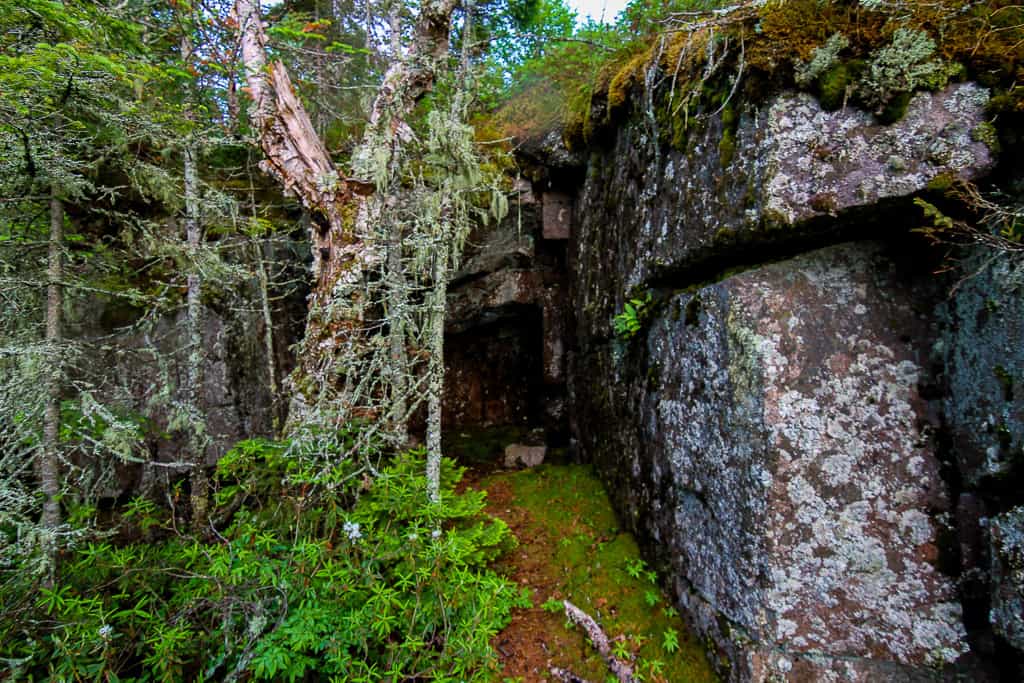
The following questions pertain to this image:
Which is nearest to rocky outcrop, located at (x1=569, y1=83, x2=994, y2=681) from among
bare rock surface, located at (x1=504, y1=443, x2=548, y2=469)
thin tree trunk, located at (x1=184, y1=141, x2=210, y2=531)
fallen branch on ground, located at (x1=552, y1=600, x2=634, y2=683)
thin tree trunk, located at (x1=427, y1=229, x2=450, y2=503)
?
fallen branch on ground, located at (x1=552, y1=600, x2=634, y2=683)

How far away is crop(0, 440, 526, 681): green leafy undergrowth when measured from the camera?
2859 millimetres

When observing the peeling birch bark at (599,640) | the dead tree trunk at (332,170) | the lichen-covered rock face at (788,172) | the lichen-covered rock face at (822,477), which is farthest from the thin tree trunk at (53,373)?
the lichen-covered rock face at (822,477)

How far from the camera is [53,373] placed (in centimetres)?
374

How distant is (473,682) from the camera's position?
298 centimetres

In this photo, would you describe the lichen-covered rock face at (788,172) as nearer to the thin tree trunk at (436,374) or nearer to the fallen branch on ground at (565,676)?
the thin tree trunk at (436,374)

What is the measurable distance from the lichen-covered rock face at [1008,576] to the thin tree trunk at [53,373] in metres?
6.56

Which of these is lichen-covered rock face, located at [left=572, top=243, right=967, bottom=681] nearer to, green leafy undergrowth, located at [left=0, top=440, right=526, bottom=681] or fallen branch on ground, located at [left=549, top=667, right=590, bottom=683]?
fallen branch on ground, located at [left=549, top=667, right=590, bottom=683]

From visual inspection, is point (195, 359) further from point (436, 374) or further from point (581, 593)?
point (581, 593)

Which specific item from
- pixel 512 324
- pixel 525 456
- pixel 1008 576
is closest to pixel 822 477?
pixel 1008 576

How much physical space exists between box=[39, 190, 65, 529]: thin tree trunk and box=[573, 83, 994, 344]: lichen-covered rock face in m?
5.25

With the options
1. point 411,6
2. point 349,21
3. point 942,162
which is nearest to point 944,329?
point 942,162

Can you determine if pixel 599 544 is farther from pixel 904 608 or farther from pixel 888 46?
pixel 888 46

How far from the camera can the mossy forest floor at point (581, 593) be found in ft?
10.5

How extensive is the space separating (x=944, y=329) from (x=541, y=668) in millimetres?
3618
